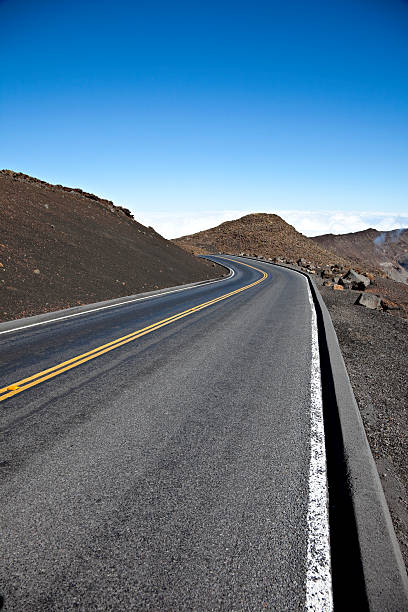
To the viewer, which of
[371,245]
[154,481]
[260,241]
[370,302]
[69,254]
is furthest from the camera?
[371,245]

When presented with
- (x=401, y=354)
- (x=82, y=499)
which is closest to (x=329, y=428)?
(x=82, y=499)

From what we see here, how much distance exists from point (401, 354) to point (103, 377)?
5.95 metres

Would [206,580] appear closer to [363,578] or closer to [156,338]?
[363,578]

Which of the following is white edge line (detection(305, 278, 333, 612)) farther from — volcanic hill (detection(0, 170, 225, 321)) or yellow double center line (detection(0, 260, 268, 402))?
volcanic hill (detection(0, 170, 225, 321))

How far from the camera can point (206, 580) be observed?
211 centimetres

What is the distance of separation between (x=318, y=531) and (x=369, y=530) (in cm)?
35

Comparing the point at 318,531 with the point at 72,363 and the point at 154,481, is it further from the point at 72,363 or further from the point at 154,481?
the point at 72,363

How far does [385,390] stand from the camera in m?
5.38

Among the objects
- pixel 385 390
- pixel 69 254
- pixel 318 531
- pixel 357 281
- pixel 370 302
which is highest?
pixel 69 254

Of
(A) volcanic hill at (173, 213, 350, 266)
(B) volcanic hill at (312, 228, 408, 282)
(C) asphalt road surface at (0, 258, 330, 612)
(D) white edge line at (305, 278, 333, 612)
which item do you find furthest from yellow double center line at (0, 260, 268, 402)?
(B) volcanic hill at (312, 228, 408, 282)

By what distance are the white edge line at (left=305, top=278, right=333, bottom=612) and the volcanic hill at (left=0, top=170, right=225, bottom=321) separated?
897 cm

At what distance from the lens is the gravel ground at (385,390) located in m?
3.10

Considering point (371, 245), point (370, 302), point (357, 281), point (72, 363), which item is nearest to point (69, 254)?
point (72, 363)

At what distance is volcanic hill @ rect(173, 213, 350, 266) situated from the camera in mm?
78500
